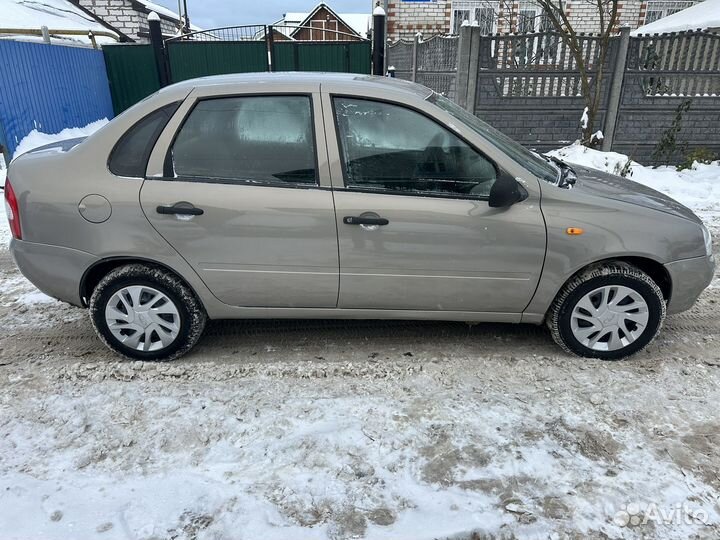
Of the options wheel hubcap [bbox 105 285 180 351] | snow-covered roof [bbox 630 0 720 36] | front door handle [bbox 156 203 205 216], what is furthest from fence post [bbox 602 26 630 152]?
wheel hubcap [bbox 105 285 180 351]

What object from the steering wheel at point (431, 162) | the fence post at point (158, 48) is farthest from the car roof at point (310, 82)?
the fence post at point (158, 48)

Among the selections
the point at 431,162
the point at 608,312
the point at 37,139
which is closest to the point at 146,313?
the point at 431,162

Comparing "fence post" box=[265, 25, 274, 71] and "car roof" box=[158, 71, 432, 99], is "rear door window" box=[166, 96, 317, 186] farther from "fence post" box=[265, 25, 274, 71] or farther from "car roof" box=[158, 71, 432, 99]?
"fence post" box=[265, 25, 274, 71]

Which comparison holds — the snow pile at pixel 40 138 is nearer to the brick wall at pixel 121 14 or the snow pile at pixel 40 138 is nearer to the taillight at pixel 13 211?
the taillight at pixel 13 211

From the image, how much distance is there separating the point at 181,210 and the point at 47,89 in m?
9.06

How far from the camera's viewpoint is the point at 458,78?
892cm

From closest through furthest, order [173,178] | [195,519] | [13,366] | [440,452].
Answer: [195,519] < [440,452] < [173,178] < [13,366]

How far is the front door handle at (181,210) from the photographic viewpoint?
3.00 m

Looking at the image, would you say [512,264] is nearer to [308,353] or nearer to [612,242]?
[612,242]

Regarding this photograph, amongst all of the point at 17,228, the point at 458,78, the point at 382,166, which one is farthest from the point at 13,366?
the point at 458,78

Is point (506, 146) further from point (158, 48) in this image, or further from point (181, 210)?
point (158, 48)

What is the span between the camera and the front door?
301 centimetres

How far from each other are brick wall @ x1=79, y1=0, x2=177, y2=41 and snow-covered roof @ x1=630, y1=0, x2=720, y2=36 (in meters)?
17.4

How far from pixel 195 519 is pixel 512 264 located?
2.18 m
